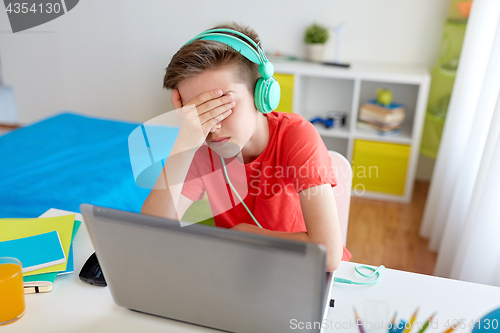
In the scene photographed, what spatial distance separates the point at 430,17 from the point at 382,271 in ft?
7.53

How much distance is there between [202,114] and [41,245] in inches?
19.5

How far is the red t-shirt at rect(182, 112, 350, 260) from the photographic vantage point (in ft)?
3.32

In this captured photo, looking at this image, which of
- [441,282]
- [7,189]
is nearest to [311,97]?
[7,189]

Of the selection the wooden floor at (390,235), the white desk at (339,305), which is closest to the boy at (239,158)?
the white desk at (339,305)

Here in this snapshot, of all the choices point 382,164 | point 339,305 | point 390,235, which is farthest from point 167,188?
point 382,164

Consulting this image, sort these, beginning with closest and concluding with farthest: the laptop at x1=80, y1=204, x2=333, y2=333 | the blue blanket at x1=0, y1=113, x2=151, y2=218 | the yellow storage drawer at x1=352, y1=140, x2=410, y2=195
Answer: the laptop at x1=80, y1=204, x2=333, y2=333 → the blue blanket at x1=0, y1=113, x2=151, y2=218 → the yellow storage drawer at x1=352, y1=140, x2=410, y2=195

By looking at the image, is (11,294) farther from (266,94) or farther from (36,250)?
(266,94)

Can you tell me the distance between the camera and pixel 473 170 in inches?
68.5

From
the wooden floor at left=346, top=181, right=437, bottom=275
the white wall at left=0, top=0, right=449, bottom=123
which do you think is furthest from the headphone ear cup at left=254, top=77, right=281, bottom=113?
the white wall at left=0, top=0, right=449, bottom=123

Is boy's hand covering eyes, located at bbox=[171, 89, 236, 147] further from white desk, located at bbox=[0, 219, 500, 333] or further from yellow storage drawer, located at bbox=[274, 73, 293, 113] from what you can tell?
yellow storage drawer, located at bbox=[274, 73, 293, 113]

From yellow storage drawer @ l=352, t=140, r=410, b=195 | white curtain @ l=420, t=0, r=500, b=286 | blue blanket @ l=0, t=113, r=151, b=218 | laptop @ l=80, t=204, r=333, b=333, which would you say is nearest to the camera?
laptop @ l=80, t=204, r=333, b=333

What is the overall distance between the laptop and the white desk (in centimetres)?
8

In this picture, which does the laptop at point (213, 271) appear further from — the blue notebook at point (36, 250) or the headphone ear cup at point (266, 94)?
the headphone ear cup at point (266, 94)

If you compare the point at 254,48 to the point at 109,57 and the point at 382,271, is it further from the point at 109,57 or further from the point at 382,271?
the point at 109,57
